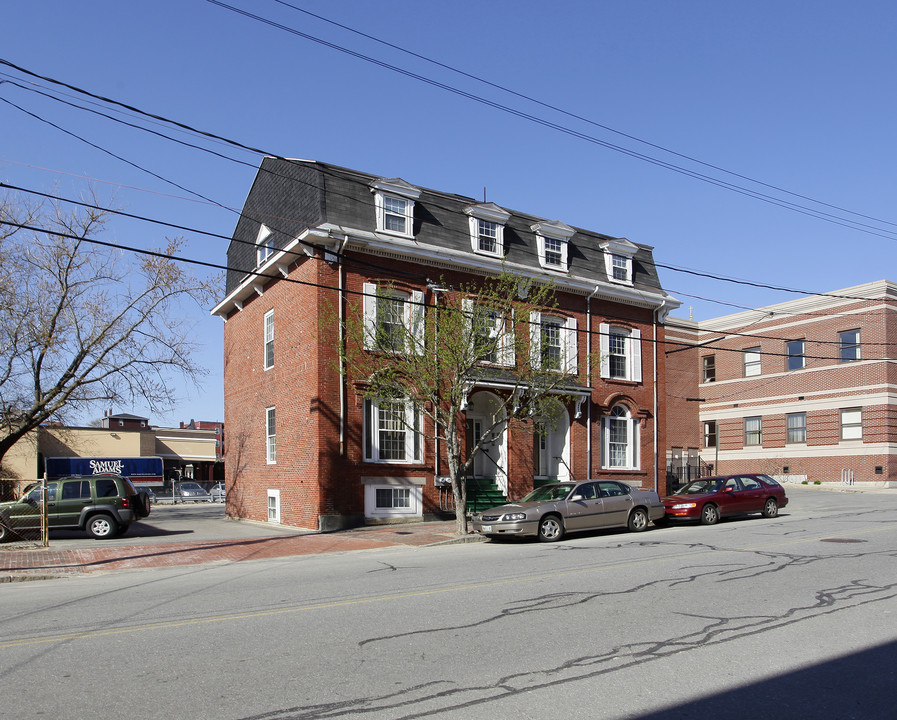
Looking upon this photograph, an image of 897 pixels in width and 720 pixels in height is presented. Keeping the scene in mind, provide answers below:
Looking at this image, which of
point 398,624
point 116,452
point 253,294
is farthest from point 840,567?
point 116,452

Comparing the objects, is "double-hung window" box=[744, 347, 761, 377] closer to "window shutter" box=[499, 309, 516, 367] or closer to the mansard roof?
the mansard roof

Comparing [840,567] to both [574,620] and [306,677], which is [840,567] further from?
[306,677]

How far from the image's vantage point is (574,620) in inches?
331

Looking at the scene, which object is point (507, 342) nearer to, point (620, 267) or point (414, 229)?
point (414, 229)

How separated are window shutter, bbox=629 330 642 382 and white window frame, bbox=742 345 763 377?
19565 millimetres

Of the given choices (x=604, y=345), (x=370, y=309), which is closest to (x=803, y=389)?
(x=604, y=345)

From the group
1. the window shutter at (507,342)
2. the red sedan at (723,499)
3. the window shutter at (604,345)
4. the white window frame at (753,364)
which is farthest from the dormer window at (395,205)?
the white window frame at (753,364)

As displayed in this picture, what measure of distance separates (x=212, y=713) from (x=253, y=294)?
855 inches

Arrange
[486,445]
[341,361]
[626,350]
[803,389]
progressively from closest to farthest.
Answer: [341,361] < [486,445] < [626,350] < [803,389]

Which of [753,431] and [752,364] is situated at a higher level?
[752,364]

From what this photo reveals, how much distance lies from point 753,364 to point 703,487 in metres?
26.1

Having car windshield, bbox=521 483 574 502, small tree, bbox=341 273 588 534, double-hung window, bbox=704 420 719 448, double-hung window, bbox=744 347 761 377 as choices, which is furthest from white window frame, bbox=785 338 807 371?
car windshield, bbox=521 483 574 502

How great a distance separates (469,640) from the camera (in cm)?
753

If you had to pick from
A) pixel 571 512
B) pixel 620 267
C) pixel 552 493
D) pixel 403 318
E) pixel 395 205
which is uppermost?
pixel 395 205
